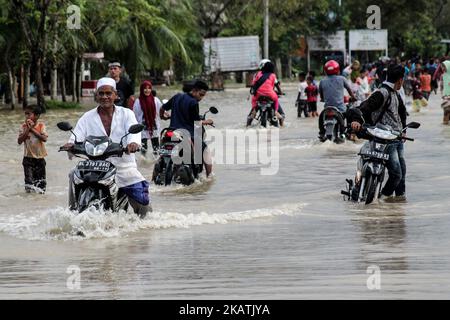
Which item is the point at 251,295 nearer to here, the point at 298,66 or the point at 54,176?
the point at 54,176

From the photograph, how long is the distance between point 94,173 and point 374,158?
3.88m

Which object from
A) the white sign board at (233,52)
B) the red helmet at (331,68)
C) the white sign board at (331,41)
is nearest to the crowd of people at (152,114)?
the red helmet at (331,68)

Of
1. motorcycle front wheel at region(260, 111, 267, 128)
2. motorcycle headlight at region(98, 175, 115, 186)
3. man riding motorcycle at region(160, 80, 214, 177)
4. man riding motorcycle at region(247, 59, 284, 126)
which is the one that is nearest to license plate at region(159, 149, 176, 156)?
man riding motorcycle at region(160, 80, 214, 177)

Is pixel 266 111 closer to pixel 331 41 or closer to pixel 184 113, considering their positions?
pixel 184 113

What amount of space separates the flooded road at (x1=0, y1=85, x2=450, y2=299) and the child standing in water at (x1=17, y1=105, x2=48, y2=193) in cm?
23

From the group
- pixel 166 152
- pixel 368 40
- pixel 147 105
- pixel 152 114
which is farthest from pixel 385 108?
pixel 368 40

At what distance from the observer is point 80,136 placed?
36.2 feet

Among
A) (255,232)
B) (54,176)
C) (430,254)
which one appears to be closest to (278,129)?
(54,176)

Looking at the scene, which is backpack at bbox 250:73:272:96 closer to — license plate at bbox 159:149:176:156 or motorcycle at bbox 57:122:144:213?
license plate at bbox 159:149:176:156

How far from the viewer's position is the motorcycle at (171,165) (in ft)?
51.9

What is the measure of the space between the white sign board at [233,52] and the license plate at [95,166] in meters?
50.5

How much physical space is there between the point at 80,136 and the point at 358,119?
3.73 m

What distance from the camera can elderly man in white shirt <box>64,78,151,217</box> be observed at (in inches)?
434

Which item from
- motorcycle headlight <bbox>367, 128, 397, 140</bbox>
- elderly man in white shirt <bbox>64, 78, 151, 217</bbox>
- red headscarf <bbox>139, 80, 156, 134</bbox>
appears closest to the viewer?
elderly man in white shirt <bbox>64, 78, 151, 217</bbox>
